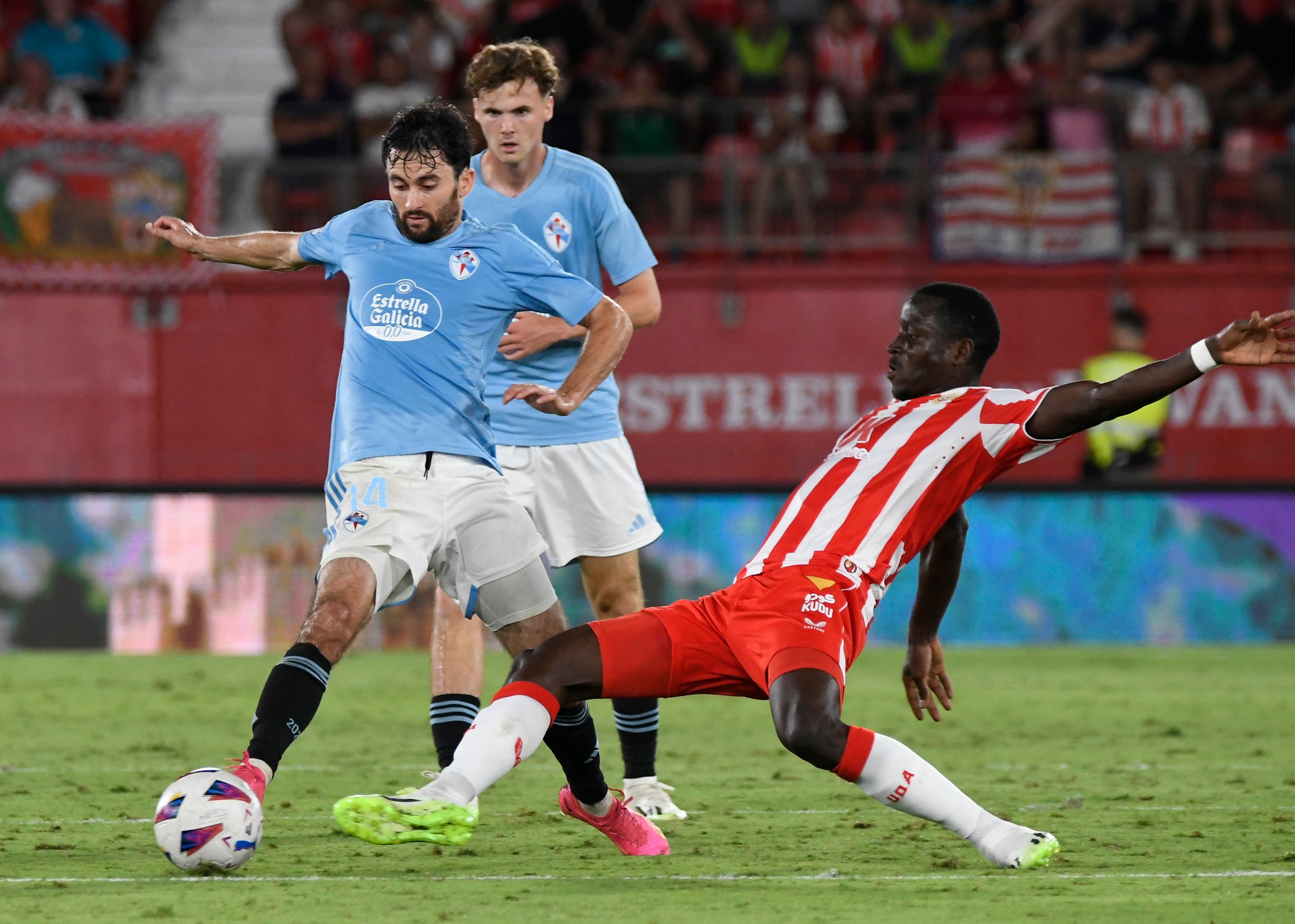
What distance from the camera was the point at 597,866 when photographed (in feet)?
15.7

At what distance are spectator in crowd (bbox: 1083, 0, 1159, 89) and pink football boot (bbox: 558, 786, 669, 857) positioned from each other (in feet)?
37.3

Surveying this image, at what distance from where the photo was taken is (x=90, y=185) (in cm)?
1339

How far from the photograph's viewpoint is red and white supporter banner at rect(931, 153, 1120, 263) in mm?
13266

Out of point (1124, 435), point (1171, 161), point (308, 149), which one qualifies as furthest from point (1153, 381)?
point (308, 149)

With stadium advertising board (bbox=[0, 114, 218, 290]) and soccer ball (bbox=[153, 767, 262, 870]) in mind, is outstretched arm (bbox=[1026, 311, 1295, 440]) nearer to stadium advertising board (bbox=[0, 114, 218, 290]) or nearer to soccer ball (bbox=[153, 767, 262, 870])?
soccer ball (bbox=[153, 767, 262, 870])

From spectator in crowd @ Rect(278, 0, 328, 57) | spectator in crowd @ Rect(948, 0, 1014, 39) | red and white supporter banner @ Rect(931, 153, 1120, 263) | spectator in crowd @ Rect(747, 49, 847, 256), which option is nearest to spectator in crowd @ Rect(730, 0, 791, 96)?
spectator in crowd @ Rect(747, 49, 847, 256)

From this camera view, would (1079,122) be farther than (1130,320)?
Yes

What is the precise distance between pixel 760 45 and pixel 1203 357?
36.6ft

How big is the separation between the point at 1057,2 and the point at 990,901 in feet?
42.1

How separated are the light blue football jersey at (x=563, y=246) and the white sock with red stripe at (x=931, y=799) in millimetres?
2078

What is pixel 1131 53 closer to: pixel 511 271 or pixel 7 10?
pixel 7 10

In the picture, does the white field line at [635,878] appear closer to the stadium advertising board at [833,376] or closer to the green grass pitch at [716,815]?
the green grass pitch at [716,815]

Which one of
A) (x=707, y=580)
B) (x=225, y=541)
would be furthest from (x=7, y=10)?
(x=707, y=580)

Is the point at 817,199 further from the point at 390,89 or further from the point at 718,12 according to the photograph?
the point at 390,89
